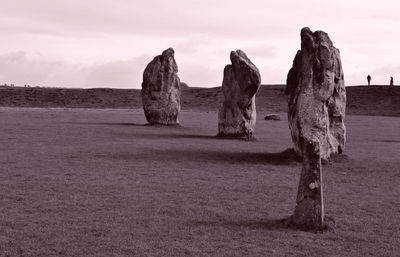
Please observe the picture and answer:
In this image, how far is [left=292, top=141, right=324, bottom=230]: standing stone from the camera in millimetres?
11828

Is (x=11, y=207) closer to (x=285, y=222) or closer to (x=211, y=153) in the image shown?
(x=285, y=222)

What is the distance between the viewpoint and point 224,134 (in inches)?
1207

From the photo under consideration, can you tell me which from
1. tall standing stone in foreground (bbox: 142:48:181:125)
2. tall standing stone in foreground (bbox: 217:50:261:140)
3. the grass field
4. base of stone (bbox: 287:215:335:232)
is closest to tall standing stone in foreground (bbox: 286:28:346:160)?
the grass field

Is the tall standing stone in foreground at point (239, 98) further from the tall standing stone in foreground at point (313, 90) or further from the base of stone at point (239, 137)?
the tall standing stone in foreground at point (313, 90)

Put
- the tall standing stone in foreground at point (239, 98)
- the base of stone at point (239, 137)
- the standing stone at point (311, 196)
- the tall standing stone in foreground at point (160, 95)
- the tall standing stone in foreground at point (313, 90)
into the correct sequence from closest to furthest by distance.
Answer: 1. the standing stone at point (311, 196)
2. the tall standing stone in foreground at point (313, 90)
3. the tall standing stone in foreground at point (239, 98)
4. the base of stone at point (239, 137)
5. the tall standing stone in foreground at point (160, 95)

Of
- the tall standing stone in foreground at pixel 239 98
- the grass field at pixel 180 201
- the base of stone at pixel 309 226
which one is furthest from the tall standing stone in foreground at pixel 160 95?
the base of stone at pixel 309 226

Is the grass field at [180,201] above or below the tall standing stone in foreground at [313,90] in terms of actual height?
below

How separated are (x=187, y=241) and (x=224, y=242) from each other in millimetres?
698

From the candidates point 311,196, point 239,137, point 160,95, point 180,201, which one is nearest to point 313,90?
point 180,201

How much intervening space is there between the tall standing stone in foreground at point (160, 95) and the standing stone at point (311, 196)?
26509 mm

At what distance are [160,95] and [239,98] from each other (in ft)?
31.0

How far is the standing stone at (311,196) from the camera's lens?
11828mm

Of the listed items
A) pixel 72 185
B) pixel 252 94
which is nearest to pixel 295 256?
pixel 72 185

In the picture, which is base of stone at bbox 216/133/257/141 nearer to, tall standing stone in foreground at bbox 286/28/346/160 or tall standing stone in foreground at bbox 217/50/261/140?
tall standing stone in foreground at bbox 217/50/261/140
